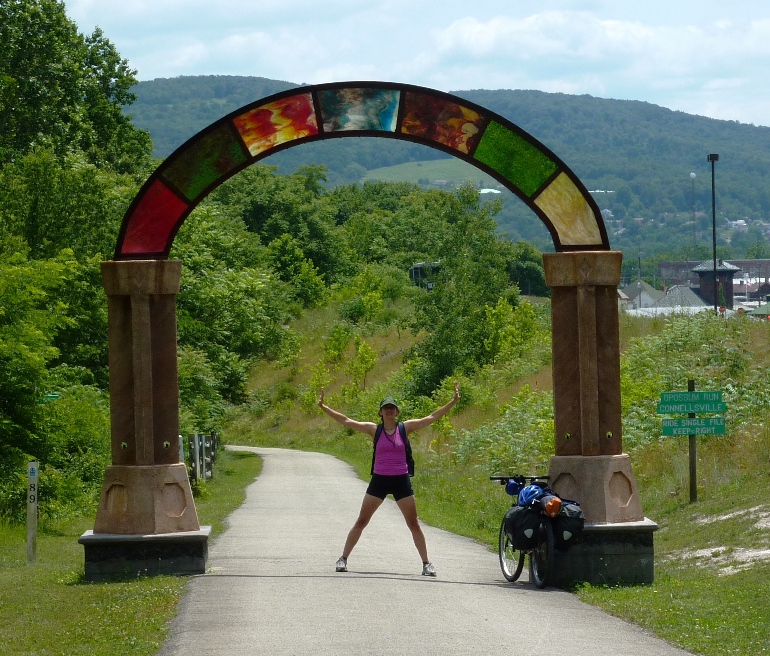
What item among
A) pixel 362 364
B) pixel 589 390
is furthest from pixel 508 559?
pixel 362 364

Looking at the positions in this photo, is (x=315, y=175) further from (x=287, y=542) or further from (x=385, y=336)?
(x=287, y=542)

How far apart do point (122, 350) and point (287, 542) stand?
420cm

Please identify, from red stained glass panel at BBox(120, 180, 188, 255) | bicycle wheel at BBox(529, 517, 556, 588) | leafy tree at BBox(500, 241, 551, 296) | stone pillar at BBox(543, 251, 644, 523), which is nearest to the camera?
bicycle wheel at BBox(529, 517, 556, 588)

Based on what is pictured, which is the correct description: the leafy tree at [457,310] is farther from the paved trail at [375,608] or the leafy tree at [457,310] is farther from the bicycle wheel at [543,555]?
the bicycle wheel at [543,555]

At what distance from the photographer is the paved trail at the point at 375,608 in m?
8.41

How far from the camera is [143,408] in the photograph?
1246cm

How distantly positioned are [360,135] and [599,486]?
4.34 metres

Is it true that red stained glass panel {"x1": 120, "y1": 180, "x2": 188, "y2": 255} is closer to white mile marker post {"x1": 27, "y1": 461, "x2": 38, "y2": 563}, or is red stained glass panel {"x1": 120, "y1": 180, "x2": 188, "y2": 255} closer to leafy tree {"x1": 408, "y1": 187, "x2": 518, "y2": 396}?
white mile marker post {"x1": 27, "y1": 461, "x2": 38, "y2": 563}

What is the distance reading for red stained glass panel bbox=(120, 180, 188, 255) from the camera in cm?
1267

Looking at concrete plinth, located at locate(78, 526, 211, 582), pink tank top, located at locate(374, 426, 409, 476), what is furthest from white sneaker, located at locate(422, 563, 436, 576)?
Result: concrete plinth, located at locate(78, 526, 211, 582)

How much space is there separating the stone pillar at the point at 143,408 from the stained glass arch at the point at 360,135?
395 mm

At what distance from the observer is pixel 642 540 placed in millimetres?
12039

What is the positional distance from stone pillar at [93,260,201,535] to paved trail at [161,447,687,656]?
0.89m

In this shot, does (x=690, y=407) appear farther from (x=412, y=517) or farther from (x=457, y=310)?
(x=457, y=310)
